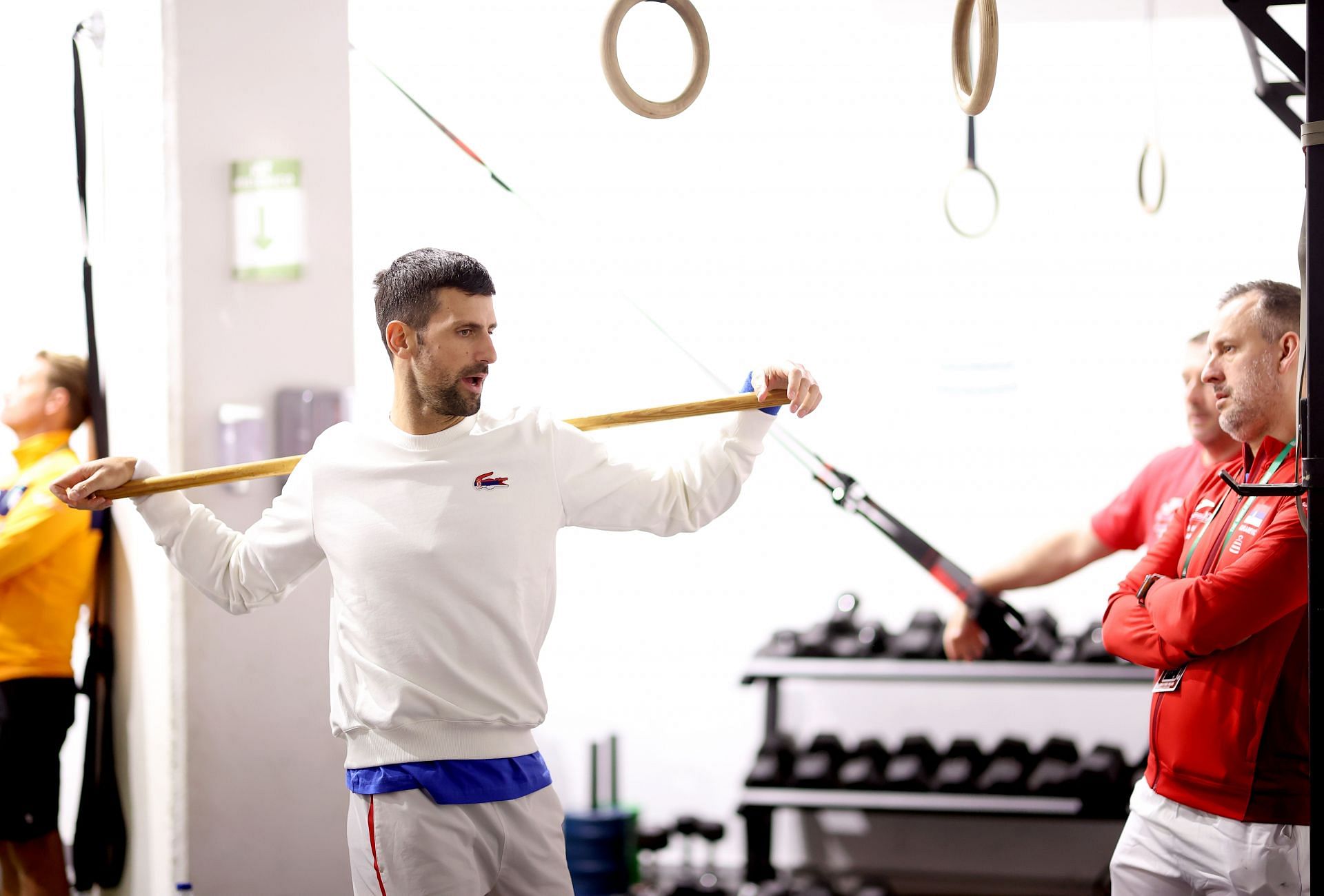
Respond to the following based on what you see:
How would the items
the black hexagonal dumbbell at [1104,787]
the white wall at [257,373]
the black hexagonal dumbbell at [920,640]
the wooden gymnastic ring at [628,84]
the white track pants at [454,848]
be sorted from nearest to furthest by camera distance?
the white track pants at [454,848] → the wooden gymnastic ring at [628,84] → the white wall at [257,373] → the black hexagonal dumbbell at [1104,787] → the black hexagonal dumbbell at [920,640]

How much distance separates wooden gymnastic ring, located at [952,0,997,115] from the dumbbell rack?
6.23 ft

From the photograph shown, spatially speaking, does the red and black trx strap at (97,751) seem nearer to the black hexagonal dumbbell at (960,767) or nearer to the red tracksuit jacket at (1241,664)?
the black hexagonal dumbbell at (960,767)

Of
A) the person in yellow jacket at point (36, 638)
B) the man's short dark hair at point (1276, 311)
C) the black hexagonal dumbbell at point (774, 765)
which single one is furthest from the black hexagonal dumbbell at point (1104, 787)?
the person in yellow jacket at point (36, 638)

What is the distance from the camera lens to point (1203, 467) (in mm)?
3176

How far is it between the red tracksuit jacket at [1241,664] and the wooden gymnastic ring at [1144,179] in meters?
1.93

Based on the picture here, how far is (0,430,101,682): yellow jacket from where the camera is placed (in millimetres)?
3283

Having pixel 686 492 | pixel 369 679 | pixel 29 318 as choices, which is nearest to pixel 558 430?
pixel 686 492

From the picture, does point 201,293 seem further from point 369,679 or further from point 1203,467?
point 1203,467

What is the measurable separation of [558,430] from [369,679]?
0.54 meters

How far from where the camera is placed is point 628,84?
98.6 inches

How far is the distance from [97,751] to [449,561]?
1.98m

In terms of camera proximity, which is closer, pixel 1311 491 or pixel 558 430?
pixel 1311 491

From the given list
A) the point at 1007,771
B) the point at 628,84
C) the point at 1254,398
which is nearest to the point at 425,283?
the point at 628,84

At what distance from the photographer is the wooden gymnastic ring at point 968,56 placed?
2186 mm
